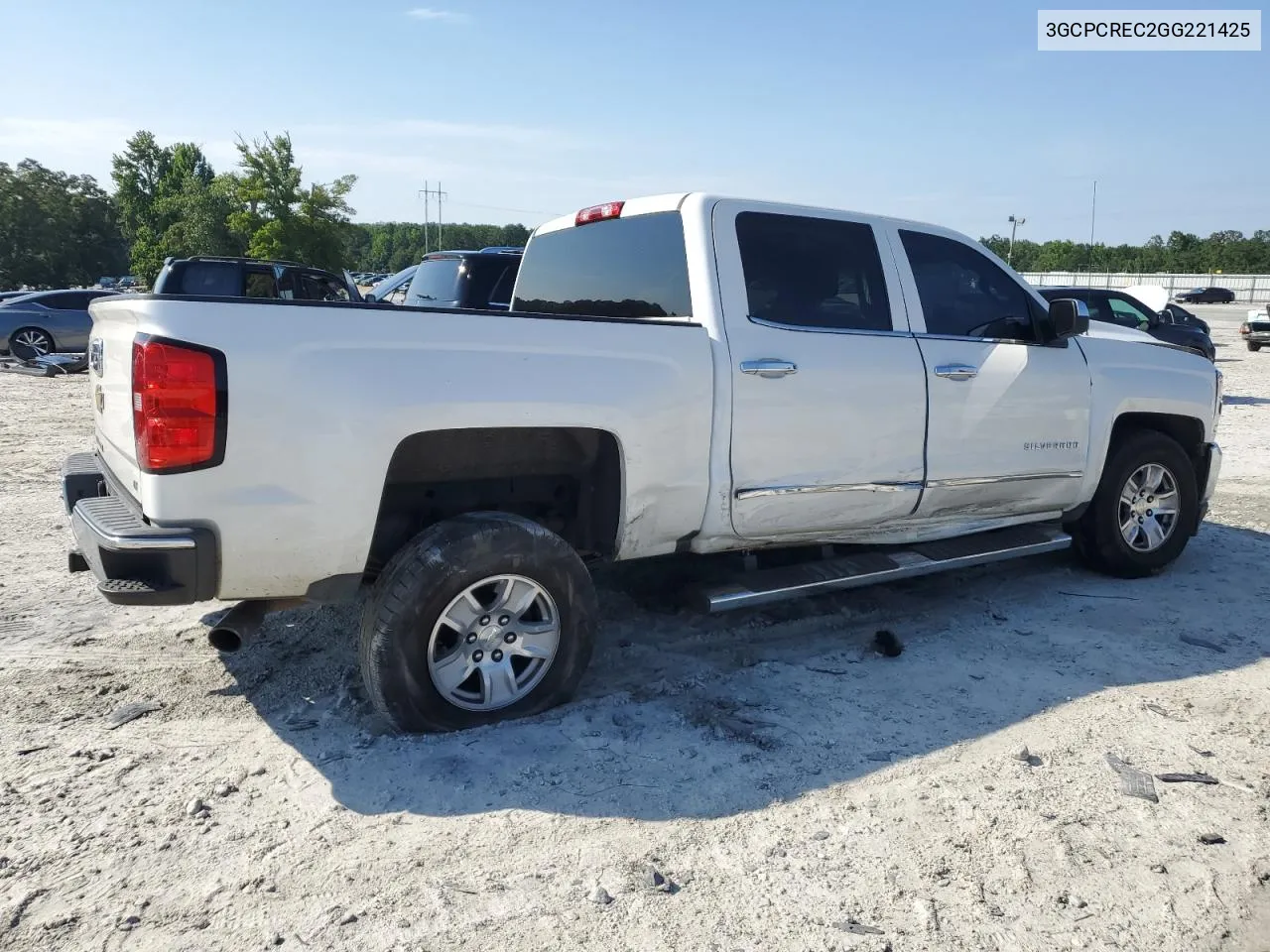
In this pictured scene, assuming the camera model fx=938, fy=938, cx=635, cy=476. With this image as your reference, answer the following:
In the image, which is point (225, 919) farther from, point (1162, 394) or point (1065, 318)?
point (1162, 394)

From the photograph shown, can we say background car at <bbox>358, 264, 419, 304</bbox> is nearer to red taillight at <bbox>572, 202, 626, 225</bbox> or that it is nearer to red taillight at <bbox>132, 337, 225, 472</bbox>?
red taillight at <bbox>572, 202, 626, 225</bbox>

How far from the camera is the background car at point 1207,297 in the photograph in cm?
6356

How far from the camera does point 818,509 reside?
167 inches

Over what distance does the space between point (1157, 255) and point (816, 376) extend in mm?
110294

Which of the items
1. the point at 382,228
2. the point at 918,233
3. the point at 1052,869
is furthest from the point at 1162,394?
the point at 382,228

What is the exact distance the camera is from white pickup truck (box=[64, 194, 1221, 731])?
302cm

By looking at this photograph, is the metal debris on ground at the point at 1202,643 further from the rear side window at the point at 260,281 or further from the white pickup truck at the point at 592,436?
the rear side window at the point at 260,281

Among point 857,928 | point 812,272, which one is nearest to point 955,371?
point 812,272

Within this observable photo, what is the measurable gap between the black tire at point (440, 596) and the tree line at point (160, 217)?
131 feet

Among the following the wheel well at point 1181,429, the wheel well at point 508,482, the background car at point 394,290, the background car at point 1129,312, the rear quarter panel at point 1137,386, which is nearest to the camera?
the wheel well at point 508,482

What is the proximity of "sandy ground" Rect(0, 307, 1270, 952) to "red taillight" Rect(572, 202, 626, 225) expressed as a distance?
1.95m

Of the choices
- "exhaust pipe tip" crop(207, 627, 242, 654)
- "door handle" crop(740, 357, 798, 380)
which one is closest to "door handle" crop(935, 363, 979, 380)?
"door handle" crop(740, 357, 798, 380)

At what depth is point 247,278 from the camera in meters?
12.6

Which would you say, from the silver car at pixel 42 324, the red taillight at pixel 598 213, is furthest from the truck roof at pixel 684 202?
the silver car at pixel 42 324
